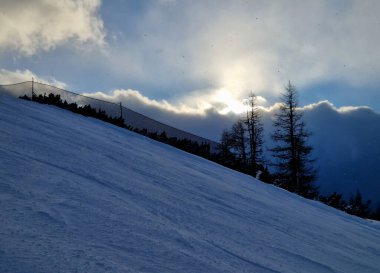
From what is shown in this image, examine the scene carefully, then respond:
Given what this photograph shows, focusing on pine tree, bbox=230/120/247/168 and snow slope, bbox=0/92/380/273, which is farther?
pine tree, bbox=230/120/247/168

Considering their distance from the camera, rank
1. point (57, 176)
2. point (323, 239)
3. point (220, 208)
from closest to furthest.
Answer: point (57, 176) → point (220, 208) → point (323, 239)

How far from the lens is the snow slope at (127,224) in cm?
208

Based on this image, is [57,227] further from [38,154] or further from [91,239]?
[38,154]

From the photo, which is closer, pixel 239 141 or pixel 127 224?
pixel 127 224

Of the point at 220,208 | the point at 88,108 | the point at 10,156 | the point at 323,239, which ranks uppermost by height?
the point at 88,108

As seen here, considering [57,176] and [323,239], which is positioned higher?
[57,176]

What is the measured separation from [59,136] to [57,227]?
13.9 ft

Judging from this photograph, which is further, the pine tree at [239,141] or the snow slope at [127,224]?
the pine tree at [239,141]

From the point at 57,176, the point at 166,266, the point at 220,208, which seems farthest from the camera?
the point at 220,208

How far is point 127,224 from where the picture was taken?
2.81m

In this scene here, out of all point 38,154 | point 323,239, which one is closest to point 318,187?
point 323,239

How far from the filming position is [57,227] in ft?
7.65

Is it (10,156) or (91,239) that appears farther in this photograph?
(10,156)

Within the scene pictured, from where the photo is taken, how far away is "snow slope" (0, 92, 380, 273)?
208 cm
